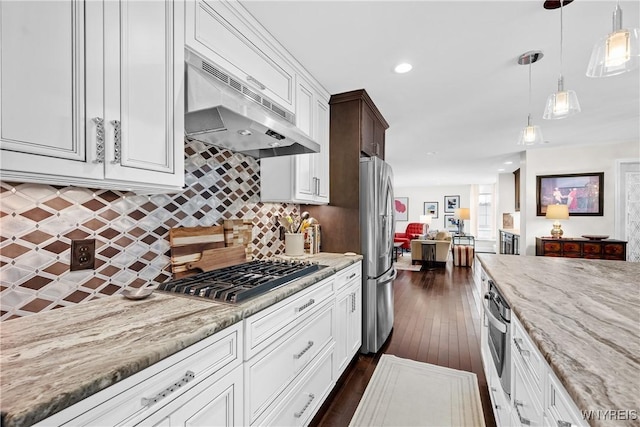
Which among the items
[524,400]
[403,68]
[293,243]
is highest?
[403,68]

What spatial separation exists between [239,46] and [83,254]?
1296mm

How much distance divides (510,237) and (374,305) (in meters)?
5.29

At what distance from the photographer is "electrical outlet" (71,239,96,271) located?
3.76 feet

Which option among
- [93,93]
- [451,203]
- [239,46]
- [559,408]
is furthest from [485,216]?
[93,93]

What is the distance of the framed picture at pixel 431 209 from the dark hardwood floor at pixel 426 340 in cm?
632

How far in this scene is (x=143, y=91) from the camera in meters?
1.07

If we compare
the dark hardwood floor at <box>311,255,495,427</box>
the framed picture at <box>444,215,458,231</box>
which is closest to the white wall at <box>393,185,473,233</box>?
the framed picture at <box>444,215,458,231</box>

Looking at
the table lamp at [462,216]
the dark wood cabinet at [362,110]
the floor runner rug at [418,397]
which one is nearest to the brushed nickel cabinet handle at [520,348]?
the floor runner rug at [418,397]

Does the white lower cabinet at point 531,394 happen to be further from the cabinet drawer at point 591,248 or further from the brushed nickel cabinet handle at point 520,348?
the cabinet drawer at point 591,248

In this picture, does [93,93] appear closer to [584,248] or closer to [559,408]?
[559,408]

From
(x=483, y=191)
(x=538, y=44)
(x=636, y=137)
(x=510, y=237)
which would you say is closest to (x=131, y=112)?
(x=538, y=44)

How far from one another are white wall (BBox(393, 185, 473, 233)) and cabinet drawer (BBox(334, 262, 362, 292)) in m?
8.98

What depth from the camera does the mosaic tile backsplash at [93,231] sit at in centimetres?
100

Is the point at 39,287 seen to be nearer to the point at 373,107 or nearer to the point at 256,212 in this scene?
the point at 256,212
